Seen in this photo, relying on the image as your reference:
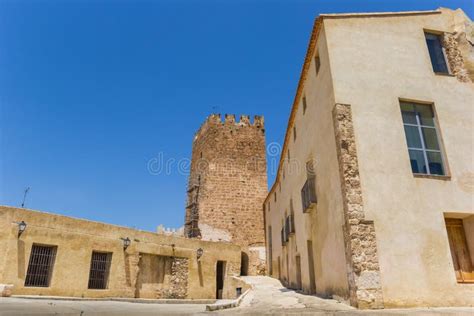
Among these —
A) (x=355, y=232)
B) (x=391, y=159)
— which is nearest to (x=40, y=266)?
(x=355, y=232)

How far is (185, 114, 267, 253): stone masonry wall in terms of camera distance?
22283mm

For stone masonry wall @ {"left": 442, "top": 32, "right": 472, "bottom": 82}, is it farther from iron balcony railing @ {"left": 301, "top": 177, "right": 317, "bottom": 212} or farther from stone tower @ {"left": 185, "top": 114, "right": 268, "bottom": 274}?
stone tower @ {"left": 185, "top": 114, "right": 268, "bottom": 274}

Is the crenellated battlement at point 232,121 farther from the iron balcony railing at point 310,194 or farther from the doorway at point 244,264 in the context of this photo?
the iron balcony railing at point 310,194

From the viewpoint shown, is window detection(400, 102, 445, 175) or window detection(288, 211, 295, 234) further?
window detection(288, 211, 295, 234)

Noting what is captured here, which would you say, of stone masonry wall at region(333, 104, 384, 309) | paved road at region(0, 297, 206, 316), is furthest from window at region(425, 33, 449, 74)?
paved road at region(0, 297, 206, 316)

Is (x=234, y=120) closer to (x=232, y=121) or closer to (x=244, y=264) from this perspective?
(x=232, y=121)

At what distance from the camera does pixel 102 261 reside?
43.3ft

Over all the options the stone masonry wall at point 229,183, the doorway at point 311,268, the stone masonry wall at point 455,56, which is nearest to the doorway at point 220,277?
the stone masonry wall at point 229,183

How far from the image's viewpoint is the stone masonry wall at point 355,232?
5.92m

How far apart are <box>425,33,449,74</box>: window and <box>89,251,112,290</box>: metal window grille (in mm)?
12828

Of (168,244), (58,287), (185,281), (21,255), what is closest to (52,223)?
(21,255)

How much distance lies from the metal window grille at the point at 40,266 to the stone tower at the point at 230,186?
36.8 ft

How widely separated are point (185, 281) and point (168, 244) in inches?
76.3

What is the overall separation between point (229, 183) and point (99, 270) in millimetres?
11728
